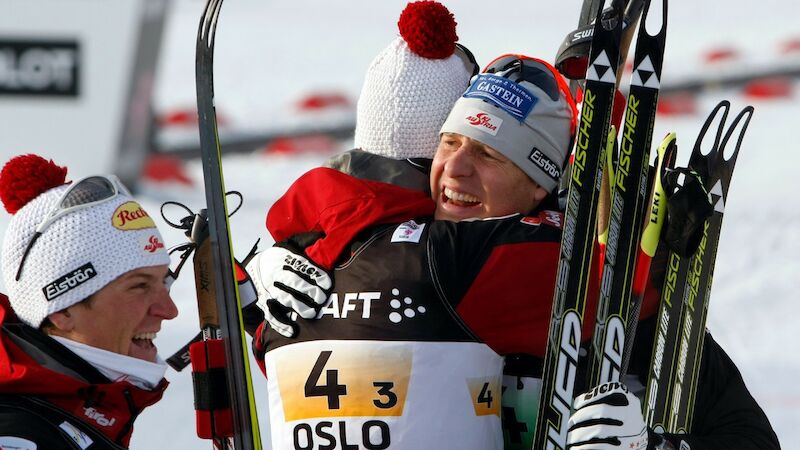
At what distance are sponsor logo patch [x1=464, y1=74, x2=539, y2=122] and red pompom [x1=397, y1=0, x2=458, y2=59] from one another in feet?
0.62

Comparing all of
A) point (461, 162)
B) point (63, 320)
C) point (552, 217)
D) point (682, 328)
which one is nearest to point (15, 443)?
point (63, 320)

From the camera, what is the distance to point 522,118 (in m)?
2.89

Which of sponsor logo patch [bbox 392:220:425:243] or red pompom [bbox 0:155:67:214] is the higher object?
red pompom [bbox 0:155:67:214]

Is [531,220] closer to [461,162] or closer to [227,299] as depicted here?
[461,162]

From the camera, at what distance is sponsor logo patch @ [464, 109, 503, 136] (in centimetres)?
288

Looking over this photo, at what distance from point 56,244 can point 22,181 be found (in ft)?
0.62

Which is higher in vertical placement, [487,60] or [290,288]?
[487,60]

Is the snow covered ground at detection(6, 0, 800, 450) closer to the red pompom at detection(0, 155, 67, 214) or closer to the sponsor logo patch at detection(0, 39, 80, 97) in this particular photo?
the sponsor logo patch at detection(0, 39, 80, 97)

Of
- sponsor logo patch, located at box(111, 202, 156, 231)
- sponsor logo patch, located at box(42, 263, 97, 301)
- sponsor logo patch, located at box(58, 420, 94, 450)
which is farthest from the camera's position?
sponsor logo patch, located at box(111, 202, 156, 231)

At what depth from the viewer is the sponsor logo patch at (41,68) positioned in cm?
907

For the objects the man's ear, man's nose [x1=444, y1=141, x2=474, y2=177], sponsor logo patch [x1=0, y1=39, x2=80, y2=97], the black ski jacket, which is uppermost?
sponsor logo patch [x1=0, y1=39, x2=80, y2=97]

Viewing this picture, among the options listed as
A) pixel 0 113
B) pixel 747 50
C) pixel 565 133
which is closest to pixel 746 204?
pixel 747 50

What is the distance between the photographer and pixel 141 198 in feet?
31.9

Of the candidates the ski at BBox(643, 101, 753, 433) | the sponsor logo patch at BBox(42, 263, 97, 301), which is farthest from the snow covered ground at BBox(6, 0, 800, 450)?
the sponsor logo patch at BBox(42, 263, 97, 301)
